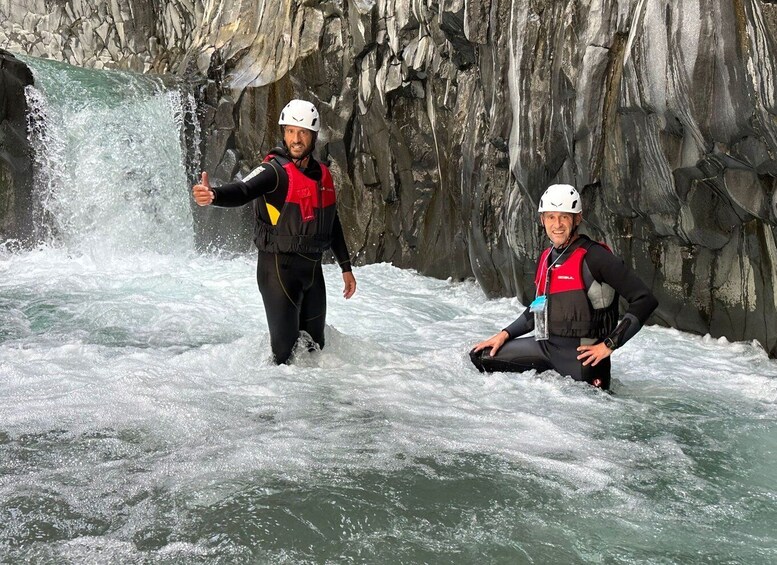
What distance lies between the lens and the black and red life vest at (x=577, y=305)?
4461 millimetres

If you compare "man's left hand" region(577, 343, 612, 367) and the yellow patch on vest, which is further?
the yellow patch on vest

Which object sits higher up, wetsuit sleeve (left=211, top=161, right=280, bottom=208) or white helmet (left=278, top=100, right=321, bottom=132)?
white helmet (left=278, top=100, right=321, bottom=132)

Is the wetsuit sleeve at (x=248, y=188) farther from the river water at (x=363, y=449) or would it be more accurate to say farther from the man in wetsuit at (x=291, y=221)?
the river water at (x=363, y=449)

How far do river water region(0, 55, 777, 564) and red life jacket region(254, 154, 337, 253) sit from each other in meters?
0.78

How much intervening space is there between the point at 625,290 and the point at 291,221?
204cm

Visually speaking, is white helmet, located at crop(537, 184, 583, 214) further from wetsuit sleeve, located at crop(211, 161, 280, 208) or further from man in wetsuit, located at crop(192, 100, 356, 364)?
wetsuit sleeve, located at crop(211, 161, 280, 208)

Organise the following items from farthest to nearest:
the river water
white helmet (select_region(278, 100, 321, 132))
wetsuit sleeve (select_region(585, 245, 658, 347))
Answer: white helmet (select_region(278, 100, 321, 132)) → wetsuit sleeve (select_region(585, 245, 658, 347)) → the river water

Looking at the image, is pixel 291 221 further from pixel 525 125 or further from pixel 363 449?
pixel 525 125

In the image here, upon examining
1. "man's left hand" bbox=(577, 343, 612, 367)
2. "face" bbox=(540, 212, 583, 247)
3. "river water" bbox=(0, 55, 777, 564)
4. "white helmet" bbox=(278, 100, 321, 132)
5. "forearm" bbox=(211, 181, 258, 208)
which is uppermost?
"white helmet" bbox=(278, 100, 321, 132)

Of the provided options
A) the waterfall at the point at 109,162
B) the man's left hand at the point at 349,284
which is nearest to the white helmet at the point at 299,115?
the man's left hand at the point at 349,284

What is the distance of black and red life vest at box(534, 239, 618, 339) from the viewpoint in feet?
14.6

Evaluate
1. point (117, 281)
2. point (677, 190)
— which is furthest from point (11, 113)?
point (677, 190)

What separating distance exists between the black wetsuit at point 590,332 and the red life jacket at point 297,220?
127 centimetres

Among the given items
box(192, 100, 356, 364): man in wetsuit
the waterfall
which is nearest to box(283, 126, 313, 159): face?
box(192, 100, 356, 364): man in wetsuit
